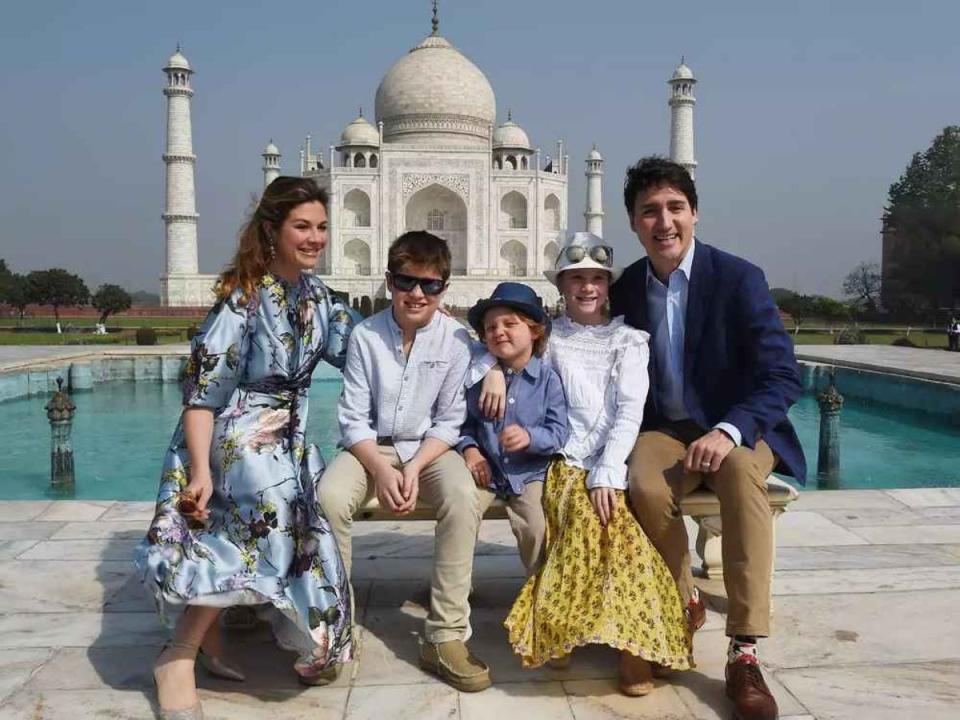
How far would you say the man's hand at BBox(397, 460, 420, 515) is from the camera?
2.30 meters

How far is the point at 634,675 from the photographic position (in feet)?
6.96

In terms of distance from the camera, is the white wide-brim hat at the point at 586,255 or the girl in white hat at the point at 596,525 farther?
the white wide-brim hat at the point at 586,255

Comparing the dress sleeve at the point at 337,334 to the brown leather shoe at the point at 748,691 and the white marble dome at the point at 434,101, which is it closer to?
the brown leather shoe at the point at 748,691

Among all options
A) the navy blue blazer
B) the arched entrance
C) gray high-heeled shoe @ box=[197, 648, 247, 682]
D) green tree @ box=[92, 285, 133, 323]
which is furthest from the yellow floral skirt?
the arched entrance

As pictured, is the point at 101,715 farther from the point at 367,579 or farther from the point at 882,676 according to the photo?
the point at 882,676

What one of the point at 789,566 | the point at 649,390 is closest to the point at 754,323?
the point at 649,390

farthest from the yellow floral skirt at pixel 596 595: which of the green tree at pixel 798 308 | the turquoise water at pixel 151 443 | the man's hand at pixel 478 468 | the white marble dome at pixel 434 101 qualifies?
the white marble dome at pixel 434 101

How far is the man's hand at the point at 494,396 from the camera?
2.44m

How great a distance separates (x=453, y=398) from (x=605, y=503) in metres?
0.53

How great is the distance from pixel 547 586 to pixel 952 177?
33.9m

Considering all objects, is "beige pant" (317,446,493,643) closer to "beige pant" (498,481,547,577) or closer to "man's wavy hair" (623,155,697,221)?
"beige pant" (498,481,547,577)

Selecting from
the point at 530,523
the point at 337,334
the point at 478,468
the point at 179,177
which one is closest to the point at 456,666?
the point at 530,523

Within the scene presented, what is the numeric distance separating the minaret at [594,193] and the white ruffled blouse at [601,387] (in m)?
34.7

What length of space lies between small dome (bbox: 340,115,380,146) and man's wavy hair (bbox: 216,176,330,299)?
31532 millimetres
